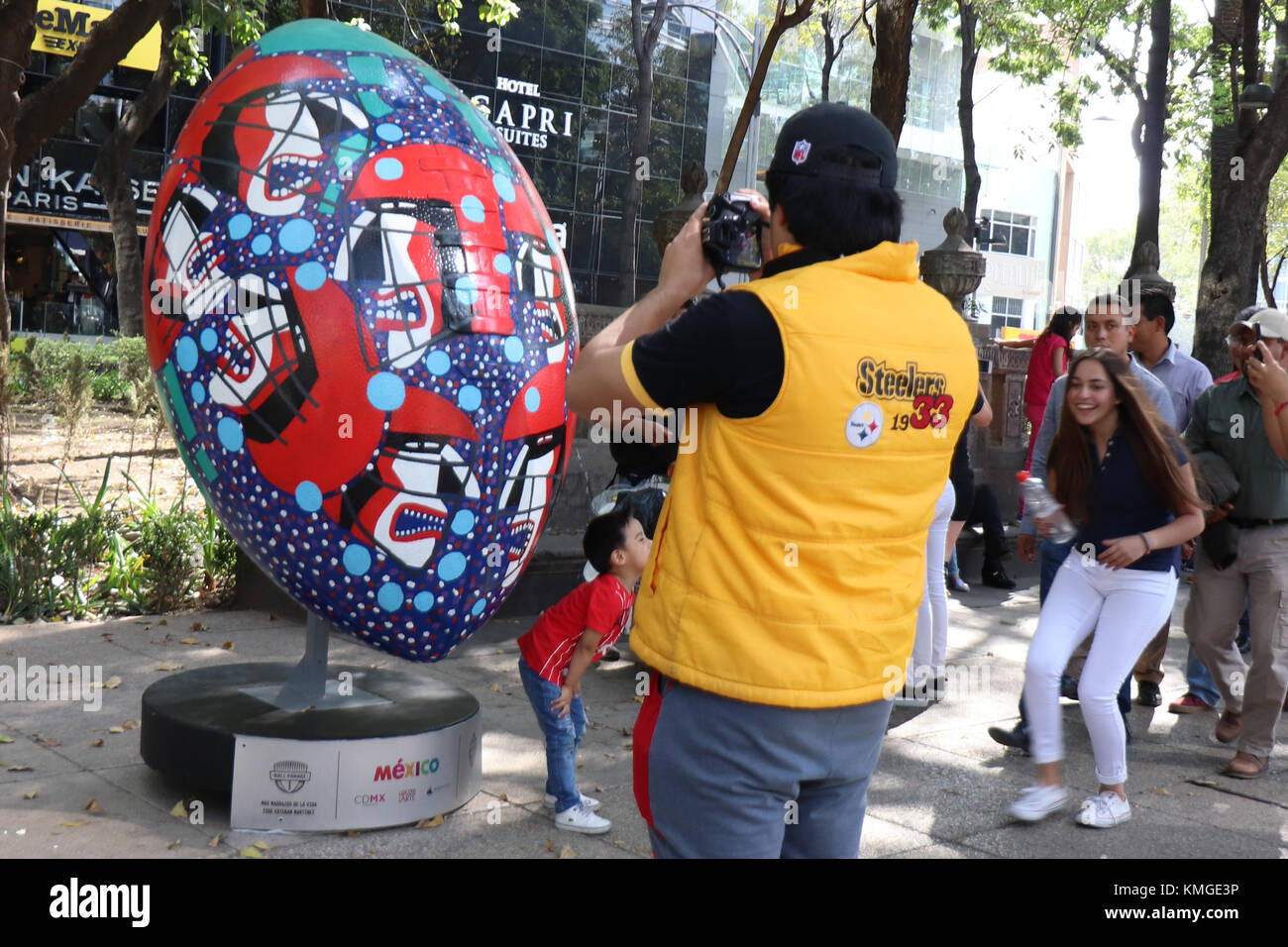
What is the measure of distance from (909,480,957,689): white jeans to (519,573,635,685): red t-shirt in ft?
7.48

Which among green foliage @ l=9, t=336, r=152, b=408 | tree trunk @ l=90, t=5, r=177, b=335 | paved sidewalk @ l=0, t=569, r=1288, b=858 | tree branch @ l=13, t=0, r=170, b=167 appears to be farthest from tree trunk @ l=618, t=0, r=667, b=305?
paved sidewalk @ l=0, t=569, r=1288, b=858

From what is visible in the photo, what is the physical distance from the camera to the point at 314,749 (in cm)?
397

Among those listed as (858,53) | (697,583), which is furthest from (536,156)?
(697,583)

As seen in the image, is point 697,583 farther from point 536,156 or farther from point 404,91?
point 536,156

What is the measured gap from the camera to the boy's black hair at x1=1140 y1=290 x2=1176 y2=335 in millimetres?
6355

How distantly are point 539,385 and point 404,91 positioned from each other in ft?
3.38

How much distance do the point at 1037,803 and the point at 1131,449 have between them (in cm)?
143

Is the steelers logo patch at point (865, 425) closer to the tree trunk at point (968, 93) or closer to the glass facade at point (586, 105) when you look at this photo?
the tree trunk at point (968, 93)

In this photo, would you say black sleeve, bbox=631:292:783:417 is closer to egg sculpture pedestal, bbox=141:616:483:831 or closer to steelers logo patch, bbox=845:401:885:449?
steelers logo patch, bbox=845:401:885:449

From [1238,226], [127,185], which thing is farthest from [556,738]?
[127,185]

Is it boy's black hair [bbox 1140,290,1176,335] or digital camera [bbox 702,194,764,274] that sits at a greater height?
boy's black hair [bbox 1140,290,1176,335]

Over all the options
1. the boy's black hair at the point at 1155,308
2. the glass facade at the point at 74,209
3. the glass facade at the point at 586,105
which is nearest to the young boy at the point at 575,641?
the boy's black hair at the point at 1155,308

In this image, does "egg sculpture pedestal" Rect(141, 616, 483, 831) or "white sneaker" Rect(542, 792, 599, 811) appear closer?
"egg sculpture pedestal" Rect(141, 616, 483, 831)

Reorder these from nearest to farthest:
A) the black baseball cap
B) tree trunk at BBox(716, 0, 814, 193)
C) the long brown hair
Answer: the black baseball cap
the long brown hair
tree trunk at BBox(716, 0, 814, 193)
